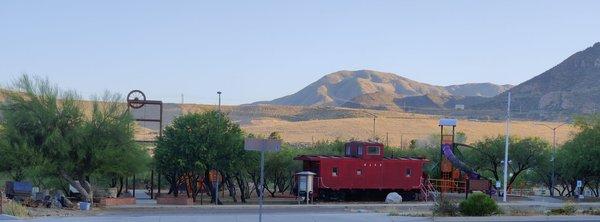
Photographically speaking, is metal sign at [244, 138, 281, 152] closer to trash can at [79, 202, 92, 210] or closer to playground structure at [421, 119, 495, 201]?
trash can at [79, 202, 92, 210]

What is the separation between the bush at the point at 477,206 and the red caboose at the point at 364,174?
23.8 m

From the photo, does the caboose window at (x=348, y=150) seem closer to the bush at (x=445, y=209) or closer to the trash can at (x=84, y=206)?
the trash can at (x=84, y=206)

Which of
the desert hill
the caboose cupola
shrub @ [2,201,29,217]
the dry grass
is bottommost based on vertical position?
shrub @ [2,201,29,217]

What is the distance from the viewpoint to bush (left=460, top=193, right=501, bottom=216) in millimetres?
29859

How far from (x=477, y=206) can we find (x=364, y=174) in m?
25.1

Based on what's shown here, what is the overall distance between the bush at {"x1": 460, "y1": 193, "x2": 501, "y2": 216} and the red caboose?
78.0ft

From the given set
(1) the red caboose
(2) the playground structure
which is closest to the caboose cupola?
(1) the red caboose

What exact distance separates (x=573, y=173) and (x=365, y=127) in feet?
272

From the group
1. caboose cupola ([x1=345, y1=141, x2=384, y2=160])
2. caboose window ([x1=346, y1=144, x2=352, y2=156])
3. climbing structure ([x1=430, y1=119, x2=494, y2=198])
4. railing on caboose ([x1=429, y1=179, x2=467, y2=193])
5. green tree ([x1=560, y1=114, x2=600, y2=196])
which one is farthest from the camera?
railing on caboose ([x1=429, y1=179, x2=467, y2=193])

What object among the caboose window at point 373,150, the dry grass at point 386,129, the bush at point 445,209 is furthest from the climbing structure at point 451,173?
the dry grass at point 386,129

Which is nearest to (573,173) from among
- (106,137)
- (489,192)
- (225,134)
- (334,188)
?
(489,192)

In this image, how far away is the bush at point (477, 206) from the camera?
29859 mm

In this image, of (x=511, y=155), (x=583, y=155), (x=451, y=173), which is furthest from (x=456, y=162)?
(x=511, y=155)

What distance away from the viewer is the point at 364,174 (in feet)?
180
